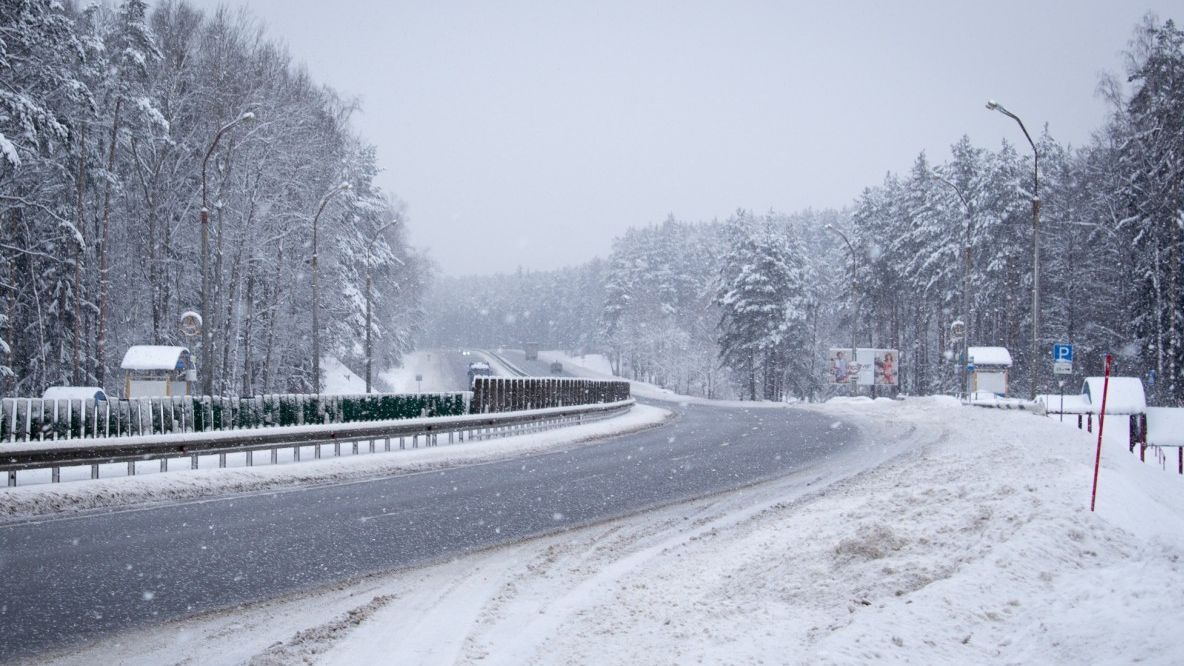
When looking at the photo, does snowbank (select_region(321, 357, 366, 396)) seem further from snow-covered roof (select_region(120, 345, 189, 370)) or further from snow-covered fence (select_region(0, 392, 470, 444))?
snow-covered fence (select_region(0, 392, 470, 444))

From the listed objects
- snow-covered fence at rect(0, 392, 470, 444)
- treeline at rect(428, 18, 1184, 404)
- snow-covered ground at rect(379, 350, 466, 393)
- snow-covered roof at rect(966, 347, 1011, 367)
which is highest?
treeline at rect(428, 18, 1184, 404)

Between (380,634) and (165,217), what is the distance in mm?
32627

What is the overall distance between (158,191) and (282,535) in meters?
28.5

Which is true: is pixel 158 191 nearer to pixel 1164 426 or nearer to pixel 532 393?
pixel 532 393

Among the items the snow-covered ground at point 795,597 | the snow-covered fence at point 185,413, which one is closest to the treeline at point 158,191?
the snow-covered fence at point 185,413

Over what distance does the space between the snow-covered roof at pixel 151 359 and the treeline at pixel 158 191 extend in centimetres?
135

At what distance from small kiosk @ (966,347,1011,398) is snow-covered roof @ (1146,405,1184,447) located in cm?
1686

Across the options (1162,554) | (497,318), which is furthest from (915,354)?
(497,318)

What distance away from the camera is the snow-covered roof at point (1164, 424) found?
2125 cm

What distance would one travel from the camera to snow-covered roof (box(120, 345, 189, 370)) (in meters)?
26.0

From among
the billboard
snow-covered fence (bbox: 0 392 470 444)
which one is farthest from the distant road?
Answer: snow-covered fence (bbox: 0 392 470 444)

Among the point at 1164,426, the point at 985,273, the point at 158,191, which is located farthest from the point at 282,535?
the point at 985,273

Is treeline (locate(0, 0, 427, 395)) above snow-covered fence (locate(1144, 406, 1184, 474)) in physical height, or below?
above

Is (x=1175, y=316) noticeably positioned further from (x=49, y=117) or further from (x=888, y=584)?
(x=49, y=117)
